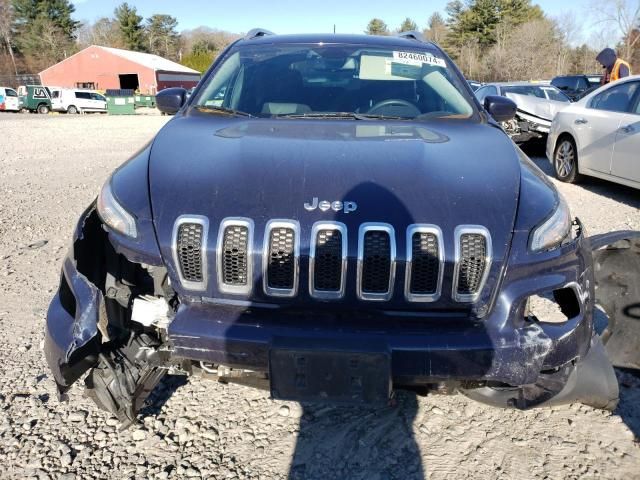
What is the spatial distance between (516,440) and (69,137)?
17.0 meters

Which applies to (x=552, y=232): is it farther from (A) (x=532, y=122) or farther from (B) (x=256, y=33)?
(A) (x=532, y=122)

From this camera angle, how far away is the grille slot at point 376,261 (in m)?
2.03

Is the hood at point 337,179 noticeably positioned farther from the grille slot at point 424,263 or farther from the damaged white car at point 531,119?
the damaged white car at point 531,119

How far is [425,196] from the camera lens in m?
2.18

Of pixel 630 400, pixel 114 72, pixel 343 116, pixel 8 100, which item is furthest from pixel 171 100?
pixel 114 72

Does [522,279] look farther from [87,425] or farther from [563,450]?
[87,425]

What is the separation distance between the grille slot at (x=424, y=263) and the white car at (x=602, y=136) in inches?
213

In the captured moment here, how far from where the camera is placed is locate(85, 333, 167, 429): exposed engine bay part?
7.58 ft

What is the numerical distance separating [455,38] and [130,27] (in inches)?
1655

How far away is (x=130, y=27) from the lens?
72750 mm

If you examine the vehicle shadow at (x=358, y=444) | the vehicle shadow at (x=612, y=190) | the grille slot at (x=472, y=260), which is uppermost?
the grille slot at (x=472, y=260)

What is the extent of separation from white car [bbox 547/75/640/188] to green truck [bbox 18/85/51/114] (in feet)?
109

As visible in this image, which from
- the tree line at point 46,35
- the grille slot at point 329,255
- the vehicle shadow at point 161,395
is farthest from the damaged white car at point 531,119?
the tree line at point 46,35

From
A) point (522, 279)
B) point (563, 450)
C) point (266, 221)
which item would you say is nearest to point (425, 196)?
point (522, 279)
